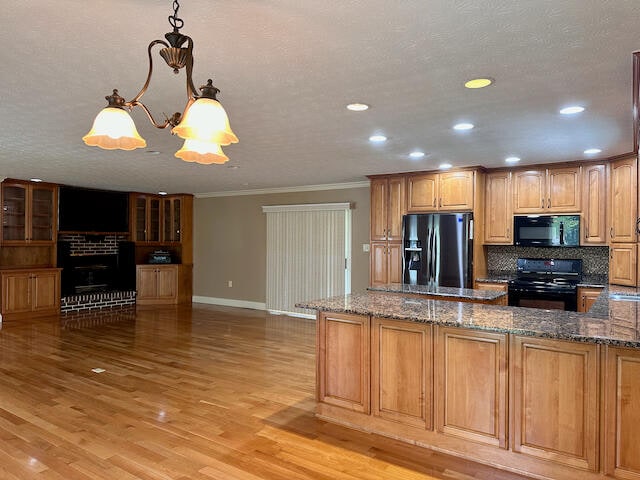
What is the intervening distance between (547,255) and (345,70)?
438 cm

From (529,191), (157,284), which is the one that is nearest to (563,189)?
(529,191)

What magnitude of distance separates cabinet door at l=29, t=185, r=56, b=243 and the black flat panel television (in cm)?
14

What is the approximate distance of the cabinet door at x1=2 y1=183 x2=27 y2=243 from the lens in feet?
23.2

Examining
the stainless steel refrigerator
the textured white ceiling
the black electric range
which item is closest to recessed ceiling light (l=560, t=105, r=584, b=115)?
the textured white ceiling

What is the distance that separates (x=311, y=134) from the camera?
3.85 metres

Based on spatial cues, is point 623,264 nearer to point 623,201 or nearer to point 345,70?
point 623,201

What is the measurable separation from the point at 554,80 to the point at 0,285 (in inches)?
312

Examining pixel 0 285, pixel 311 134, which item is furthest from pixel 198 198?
pixel 311 134

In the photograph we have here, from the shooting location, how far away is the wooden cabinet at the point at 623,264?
4.41 m

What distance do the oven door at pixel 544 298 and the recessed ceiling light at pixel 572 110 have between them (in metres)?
2.53

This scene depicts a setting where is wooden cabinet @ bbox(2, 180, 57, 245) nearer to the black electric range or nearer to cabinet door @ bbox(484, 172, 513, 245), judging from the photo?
cabinet door @ bbox(484, 172, 513, 245)

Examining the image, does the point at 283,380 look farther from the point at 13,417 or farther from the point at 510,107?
the point at 510,107

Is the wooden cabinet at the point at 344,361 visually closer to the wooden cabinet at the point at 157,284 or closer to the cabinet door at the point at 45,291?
the cabinet door at the point at 45,291

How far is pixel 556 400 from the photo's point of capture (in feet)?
7.82
